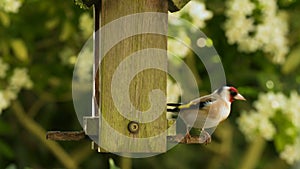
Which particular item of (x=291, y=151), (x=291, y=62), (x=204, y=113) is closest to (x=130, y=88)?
(x=204, y=113)

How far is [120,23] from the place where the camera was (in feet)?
9.55

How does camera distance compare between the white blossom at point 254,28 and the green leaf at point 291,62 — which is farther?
the green leaf at point 291,62

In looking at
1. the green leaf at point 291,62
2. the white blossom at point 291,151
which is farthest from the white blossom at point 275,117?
the green leaf at point 291,62

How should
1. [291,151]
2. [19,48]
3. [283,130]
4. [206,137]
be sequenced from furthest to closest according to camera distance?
[19,48], [291,151], [283,130], [206,137]

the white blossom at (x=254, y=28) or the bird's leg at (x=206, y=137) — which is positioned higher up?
the white blossom at (x=254, y=28)

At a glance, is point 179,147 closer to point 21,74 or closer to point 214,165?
point 214,165

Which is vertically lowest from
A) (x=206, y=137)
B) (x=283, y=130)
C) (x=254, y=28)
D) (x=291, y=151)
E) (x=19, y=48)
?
(x=291, y=151)

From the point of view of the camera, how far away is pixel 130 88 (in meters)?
2.90

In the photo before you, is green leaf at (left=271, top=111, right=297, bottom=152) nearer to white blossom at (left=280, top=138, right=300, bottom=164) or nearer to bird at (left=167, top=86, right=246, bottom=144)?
white blossom at (left=280, top=138, right=300, bottom=164)

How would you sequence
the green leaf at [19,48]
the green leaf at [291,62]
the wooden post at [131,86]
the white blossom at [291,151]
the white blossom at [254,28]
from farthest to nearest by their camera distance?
the green leaf at [291,62]
the green leaf at [19,48]
the white blossom at [291,151]
the white blossom at [254,28]
the wooden post at [131,86]

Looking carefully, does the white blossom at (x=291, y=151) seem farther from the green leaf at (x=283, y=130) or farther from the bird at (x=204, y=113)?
the bird at (x=204, y=113)

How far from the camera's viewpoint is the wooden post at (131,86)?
9.44 feet

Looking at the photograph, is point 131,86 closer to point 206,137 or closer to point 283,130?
point 206,137

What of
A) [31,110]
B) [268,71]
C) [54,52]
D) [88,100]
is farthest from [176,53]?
[31,110]
